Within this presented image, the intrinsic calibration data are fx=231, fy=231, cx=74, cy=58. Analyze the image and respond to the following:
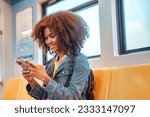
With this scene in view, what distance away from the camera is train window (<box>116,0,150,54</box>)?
2.04m

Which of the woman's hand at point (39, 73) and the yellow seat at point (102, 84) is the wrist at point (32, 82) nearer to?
the woman's hand at point (39, 73)

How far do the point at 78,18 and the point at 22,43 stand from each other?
2.10 metres

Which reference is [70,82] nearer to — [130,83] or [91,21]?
[130,83]

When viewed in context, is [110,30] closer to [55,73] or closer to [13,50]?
[55,73]

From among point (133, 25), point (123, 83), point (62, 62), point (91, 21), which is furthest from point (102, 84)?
point (91, 21)

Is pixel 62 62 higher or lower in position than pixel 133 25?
lower

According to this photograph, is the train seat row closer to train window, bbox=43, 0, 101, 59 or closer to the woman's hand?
the woman's hand

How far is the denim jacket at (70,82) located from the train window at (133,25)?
885 millimetres

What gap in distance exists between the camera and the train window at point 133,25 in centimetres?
204

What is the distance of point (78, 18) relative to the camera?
1.41 meters

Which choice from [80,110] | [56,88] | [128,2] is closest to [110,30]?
[128,2]

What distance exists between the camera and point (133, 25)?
2.14 m

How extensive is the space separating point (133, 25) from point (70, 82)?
1150 mm

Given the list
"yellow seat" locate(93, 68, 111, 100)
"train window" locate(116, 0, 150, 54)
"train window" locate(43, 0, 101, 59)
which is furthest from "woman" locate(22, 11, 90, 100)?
"train window" locate(43, 0, 101, 59)
